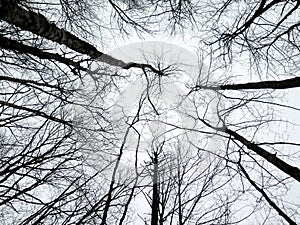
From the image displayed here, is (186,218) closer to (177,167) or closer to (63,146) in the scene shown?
(177,167)

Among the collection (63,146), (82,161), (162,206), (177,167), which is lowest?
(162,206)

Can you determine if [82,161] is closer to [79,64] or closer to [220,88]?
[79,64]

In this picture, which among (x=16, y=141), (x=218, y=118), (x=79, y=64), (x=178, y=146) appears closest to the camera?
(x=79, y=64)

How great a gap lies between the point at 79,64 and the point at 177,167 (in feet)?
9.71

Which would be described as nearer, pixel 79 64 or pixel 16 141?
pixel 79 64

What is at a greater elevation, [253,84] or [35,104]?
[35,104]

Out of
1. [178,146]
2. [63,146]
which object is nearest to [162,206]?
[178,146]

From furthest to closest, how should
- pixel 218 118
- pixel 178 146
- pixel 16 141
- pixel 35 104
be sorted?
pixel 178 146, pixel 16 141, pixel 35 104, pixel 218 118

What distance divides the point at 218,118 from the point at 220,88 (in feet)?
1.39

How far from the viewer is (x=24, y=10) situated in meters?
2.14

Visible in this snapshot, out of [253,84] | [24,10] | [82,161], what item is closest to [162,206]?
[82,161]

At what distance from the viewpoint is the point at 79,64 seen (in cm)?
274

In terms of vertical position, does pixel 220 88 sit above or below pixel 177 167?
below

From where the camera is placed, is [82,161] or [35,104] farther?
[82,161]
